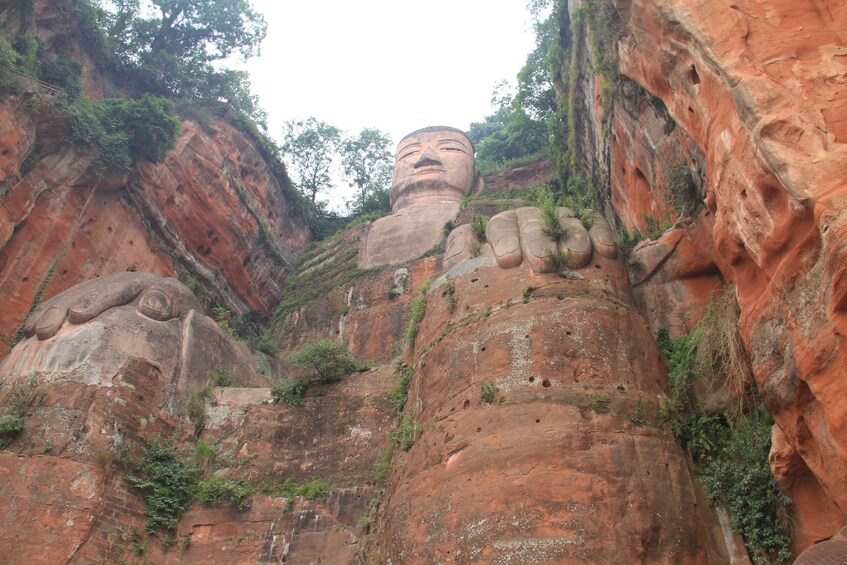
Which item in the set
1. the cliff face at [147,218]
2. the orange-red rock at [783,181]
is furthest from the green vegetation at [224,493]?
the orange-red rock at [783,181]

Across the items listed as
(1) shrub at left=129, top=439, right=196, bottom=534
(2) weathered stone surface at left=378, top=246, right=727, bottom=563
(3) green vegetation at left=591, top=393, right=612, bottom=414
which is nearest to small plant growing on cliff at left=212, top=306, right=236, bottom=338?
(1) shrub at left=129, top=439, right=196, bottom=534

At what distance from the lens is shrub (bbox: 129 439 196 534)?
12.2 meters

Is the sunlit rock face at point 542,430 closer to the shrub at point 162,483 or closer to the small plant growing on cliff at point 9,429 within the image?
the shrub at point 162,483

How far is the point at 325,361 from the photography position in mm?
14125

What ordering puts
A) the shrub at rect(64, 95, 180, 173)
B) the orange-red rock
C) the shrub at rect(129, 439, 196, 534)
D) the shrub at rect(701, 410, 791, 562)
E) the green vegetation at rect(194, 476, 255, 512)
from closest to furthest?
the orange-red rock
the shrub at rect(701, 410, 791, 562)
the shrub at rect(129, 439, 196, 534)
the green vegetation at rect(194, 476, 255, 512)
the shrub at rect(64, 95, 180, 173)

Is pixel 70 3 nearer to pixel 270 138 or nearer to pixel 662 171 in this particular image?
pixel 270 138

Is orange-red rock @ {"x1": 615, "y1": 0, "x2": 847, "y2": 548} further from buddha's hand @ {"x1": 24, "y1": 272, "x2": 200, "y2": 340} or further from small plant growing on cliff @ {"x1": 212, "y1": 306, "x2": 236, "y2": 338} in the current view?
small plant growing on cliff @ {"x1": 212, "y1": 306, "x2": 236, "y2": 338}

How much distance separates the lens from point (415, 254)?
2148 centimetres

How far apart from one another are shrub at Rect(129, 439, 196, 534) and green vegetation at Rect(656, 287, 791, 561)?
745 centimetres

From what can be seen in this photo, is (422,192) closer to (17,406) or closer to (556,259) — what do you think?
(556,259)

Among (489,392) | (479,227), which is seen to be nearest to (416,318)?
(479,227)

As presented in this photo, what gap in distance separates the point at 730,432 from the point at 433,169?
1823 cm

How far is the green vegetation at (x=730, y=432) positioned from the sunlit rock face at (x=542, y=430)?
303 millimetres

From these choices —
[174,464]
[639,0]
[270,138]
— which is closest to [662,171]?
[639,0]
